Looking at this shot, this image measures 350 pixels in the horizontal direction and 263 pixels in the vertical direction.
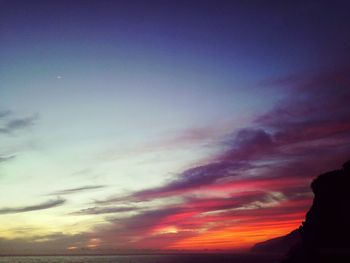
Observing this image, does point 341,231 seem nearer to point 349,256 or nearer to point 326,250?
point 326,250

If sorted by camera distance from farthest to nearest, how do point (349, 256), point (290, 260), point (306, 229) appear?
point (306, 229) → point (290, 260) → point (349, 256)

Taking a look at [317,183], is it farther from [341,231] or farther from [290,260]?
Answer: [290,260]

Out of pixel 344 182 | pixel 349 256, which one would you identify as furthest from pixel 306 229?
pixel 349 256

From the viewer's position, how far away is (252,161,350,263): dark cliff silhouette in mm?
87625

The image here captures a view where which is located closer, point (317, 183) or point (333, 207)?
point (333, 207)

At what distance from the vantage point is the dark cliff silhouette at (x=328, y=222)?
87.6m

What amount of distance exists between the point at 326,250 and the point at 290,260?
38.1 ft

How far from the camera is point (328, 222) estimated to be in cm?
9662

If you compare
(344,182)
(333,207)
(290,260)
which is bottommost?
(290,260)

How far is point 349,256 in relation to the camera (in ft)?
242

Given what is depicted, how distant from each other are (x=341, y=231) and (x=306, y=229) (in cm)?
1432

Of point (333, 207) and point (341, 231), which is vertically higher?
point (333, 207)

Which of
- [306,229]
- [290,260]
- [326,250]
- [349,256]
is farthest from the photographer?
[306,229]

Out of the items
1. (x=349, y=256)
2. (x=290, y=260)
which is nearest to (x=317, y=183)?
(x=290, y=260)
